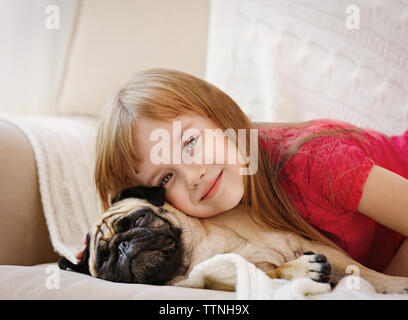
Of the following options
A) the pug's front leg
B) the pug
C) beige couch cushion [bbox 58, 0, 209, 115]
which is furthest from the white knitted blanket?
the pug's front leg

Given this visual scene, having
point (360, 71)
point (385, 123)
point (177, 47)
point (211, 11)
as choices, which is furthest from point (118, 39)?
point (385, 123)

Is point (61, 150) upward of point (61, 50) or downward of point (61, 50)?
downward

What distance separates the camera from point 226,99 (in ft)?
3.55

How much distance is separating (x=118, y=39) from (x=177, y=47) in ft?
0.80

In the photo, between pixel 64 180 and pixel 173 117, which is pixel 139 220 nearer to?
pixel 173 117

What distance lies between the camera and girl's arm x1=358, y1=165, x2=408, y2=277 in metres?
0.94

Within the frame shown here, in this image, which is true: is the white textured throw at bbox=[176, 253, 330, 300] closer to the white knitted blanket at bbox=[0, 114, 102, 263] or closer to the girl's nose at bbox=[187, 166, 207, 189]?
the girl's nose at bbox=[187, 166, 207, 189]

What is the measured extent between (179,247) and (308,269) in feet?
0.87

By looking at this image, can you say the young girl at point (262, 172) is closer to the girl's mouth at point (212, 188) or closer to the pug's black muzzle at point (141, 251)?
the girl's mouth at point (212, 188)

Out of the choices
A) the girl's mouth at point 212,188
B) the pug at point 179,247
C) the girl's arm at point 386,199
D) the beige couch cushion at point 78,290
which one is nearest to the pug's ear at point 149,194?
the pug at point 179,247

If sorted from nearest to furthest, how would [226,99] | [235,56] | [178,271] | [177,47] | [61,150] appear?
[178,271], [226,99], [61,150], [235,56], [177,47]

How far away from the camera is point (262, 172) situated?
40.4 inches

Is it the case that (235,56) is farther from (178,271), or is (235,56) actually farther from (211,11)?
(178,271)

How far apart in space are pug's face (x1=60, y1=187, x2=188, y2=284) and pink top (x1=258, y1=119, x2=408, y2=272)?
33cm
